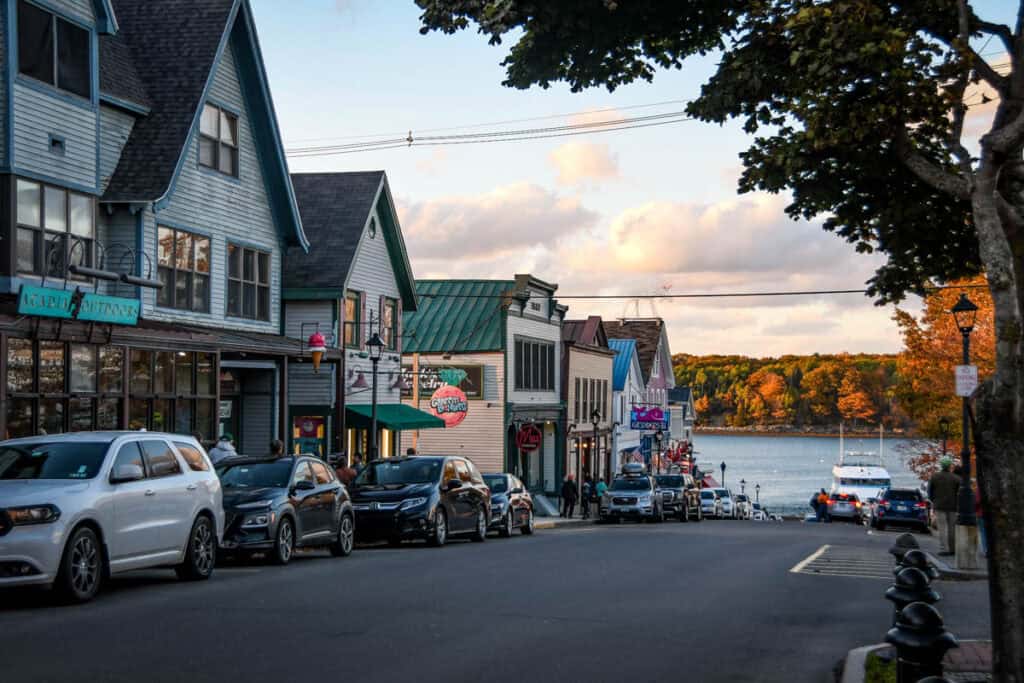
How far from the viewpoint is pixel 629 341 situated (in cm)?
7956

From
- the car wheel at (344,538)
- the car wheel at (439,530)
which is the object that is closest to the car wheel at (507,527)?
the car wheel at (439,530)

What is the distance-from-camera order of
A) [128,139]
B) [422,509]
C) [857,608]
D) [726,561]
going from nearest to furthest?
[857,608]
[726,561]
[422,509]
[128,139]

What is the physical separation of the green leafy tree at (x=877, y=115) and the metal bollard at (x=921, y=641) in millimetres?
1427

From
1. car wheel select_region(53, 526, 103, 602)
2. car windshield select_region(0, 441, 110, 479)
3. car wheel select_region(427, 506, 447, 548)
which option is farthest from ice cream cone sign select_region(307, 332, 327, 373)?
car wheel select_region(53, 526, 103, 602)

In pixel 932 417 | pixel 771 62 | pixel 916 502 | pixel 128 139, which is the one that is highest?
pixel 128 139

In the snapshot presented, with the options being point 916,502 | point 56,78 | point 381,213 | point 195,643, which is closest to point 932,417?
point 916,502

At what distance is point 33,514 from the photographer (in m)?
13.0

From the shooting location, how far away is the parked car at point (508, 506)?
29.9 meters

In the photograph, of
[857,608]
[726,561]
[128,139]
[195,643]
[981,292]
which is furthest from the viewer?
[981,292]

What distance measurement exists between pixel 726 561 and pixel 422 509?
5.56m

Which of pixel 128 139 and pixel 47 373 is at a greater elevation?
pixel 128 139

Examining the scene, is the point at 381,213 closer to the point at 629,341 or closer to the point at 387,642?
the point at 387,642

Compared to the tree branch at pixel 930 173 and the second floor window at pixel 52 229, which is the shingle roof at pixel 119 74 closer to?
the second floor window at pixel 52 229

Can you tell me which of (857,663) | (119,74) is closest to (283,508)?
(857,663)
